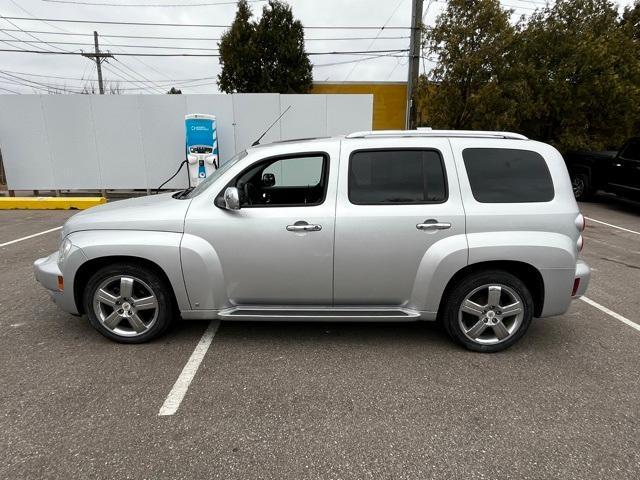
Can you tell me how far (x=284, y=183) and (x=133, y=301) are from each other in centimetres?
217

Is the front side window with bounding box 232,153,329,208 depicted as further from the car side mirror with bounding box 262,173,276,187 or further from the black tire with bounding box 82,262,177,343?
the black tire with bounding box 82,262,177,343

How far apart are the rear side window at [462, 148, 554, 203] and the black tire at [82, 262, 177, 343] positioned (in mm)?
2661

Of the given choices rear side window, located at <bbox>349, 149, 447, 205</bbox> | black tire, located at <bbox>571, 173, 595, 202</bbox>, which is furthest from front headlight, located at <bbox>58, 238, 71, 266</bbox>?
black tire, located at <bbox>571, 173, 595, 202</bbox>

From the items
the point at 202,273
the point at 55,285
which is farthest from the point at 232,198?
the point at 55,285

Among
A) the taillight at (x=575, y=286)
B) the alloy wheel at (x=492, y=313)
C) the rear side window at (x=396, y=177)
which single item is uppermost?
the rear side window at (x=396, y=177)

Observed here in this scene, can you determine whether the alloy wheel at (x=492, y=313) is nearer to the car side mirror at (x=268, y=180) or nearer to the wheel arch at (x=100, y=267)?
the car side mirror at (x=268, y=180)

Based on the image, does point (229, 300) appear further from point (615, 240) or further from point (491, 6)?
point (491, 6)

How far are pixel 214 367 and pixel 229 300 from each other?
534 millimetres

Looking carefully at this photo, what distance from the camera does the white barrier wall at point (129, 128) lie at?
10734 mm

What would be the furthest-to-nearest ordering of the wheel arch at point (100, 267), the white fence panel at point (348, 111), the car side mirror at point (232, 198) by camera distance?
the white fence panel at point (348, 111), the wheel arch at point (100, 267), the car side mirror at point (232, 198)

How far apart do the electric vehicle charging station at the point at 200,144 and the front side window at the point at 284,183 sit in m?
5.75

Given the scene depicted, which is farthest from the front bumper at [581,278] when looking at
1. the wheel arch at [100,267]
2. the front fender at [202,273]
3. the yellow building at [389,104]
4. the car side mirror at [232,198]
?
the yellow building at [389,104]

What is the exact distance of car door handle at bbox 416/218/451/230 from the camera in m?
3.11

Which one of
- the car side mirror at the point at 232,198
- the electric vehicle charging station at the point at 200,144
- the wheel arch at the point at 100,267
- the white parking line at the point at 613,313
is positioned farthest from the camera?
the electric vehicle charging station at the point at 200,144
